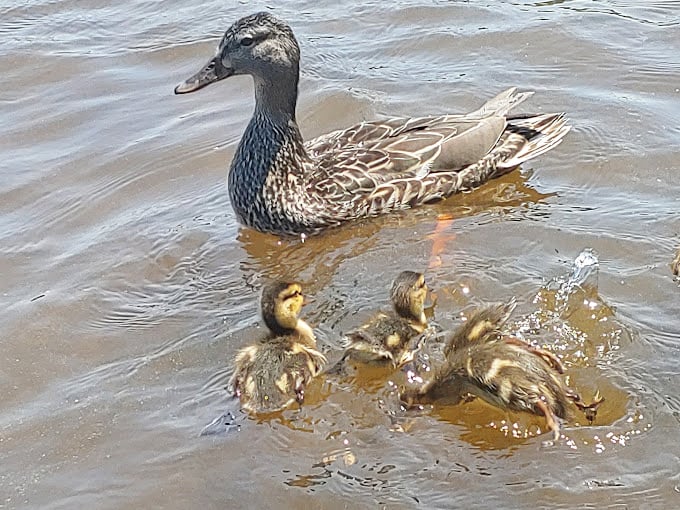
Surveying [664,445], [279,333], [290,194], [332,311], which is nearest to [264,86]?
[290,194]

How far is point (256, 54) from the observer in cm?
561

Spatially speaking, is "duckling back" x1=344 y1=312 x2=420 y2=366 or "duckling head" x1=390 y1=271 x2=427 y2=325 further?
"duckling head" x1=390 y1=271 x2=427 y2=325

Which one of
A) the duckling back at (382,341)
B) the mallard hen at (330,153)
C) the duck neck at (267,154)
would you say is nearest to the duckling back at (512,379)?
the duckling back at (382,341)

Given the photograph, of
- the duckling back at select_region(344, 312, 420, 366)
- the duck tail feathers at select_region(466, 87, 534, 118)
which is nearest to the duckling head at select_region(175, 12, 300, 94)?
the duck tail feathers at select_region(466, 87, 534, 118)

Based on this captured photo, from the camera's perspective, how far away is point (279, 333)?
4.10 m

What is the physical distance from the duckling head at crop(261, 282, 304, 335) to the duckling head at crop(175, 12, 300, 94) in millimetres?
1852

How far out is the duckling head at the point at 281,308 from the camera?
4066 millimetres

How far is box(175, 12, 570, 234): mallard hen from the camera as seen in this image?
5492 millimetres

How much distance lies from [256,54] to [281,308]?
1958mm

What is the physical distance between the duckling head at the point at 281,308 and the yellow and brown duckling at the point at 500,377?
0.50 m

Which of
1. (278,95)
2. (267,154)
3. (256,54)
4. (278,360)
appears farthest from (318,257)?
(278,360)

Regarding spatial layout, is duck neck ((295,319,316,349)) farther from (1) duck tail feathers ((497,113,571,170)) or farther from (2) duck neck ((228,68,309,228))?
(1) duck tail feathers ((497,113,571,170))

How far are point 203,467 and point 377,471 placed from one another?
57 cm

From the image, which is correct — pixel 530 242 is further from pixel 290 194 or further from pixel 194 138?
pixel 194 138
